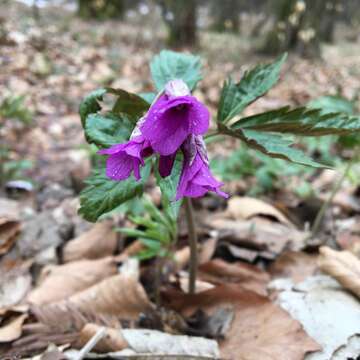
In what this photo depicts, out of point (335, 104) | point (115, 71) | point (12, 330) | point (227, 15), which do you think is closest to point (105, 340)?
point (12, 330)

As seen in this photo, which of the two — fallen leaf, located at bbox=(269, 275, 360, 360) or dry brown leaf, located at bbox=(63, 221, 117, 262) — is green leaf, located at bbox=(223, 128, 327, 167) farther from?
dry brown leaf, located at bbox=(63, 221, 117, 262)

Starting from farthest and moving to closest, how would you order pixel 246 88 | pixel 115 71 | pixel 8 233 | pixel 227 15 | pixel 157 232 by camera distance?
pixel 227 15 < pixel 115 71 < pixel 8 233 < pixel 157 232 < pixel 246 88

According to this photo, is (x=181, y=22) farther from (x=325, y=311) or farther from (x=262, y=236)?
(x=325, y=311)

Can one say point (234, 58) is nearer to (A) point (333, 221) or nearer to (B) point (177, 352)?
(A) point (333, 221)

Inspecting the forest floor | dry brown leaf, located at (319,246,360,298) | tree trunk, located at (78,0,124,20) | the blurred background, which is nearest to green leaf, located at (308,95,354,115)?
the blurred background

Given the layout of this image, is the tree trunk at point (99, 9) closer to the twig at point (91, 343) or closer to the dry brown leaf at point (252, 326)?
the dry brown leaf at point (252, 326)
